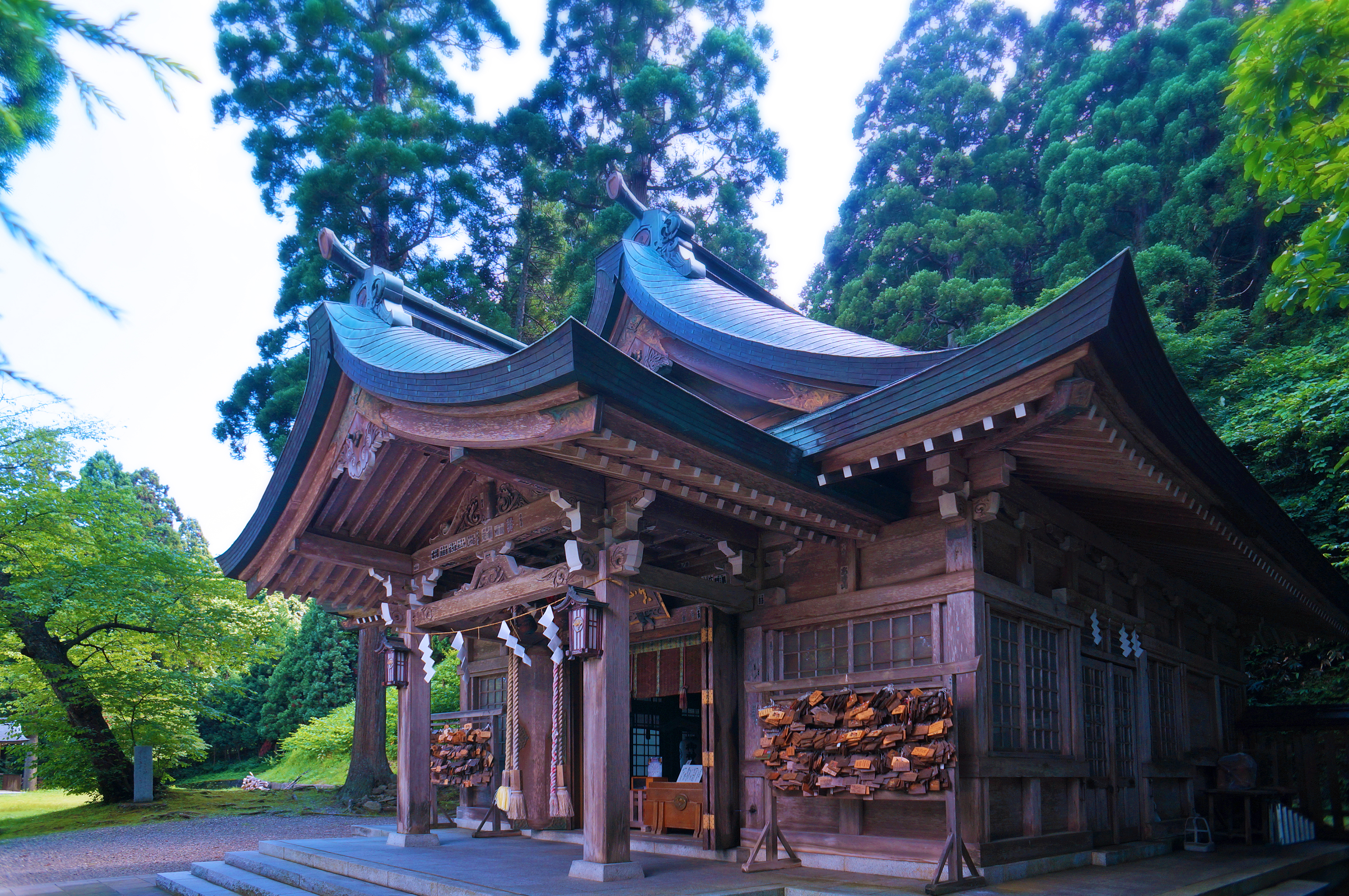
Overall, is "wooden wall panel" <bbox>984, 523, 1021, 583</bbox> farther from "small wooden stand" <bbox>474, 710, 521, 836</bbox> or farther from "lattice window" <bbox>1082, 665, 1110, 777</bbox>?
"small wooden stand" <bbox>474, 710, 521, 836</bbox>

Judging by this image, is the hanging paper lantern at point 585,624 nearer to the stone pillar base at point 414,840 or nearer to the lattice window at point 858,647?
the lattice window at point 858,647

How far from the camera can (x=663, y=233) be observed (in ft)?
39.5

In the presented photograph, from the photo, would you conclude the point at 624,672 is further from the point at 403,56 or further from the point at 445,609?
the point at 403,56

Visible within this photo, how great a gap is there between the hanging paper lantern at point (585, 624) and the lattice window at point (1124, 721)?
5.32 meters

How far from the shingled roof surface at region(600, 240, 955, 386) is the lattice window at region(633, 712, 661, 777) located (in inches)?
199

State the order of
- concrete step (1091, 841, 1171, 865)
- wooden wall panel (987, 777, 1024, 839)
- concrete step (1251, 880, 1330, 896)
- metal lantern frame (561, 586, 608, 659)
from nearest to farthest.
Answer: metal lantern frame (561, 586, 608, 659)
wooden wall panel (987, 777, 1024, 839)
concrete step (1251, 880, 1330, 896)
concrete step (1091, 841, 1171, 865)

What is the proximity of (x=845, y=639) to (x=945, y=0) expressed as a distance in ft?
115

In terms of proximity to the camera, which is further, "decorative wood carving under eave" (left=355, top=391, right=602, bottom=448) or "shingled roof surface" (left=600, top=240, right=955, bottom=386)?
"shingled roof surface" (left=600, top=240, right=955, bottom=386)

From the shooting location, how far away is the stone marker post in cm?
1727

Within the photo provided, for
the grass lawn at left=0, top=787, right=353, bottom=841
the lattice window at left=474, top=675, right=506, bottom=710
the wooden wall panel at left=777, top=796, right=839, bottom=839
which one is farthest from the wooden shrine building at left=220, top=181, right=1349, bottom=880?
the grass lawn at left=0, top=787, right=353, bottom=841

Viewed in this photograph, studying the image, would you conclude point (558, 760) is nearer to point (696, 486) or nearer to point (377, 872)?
point (377, 872)

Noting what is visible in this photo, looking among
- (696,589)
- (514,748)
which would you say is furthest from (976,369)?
(514,748)

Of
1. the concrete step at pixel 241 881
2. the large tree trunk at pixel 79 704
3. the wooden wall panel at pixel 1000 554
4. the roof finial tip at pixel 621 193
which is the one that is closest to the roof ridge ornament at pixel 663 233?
the roof finial tip at pixel 621 193

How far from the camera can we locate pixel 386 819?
1416 cm
